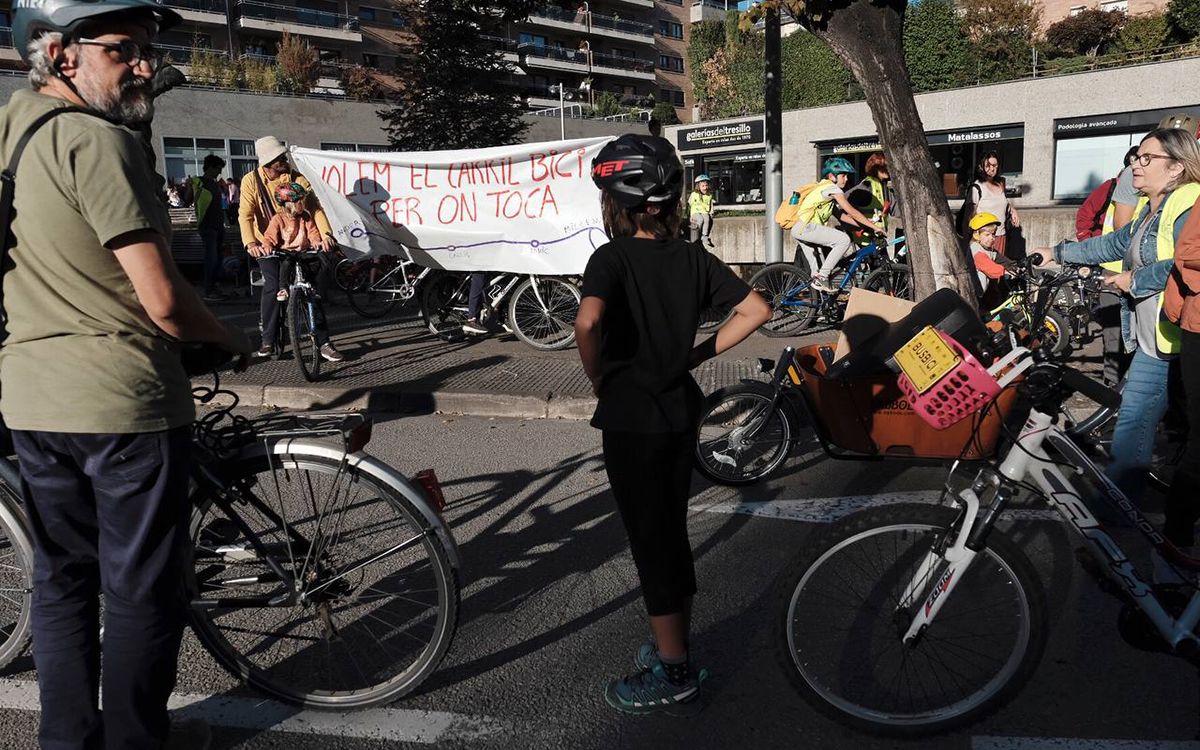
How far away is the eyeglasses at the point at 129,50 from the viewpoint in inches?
84.0

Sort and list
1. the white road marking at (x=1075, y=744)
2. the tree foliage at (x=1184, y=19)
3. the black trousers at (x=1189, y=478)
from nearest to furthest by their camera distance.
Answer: the white road marking at (x=1075, y=744), the black trousers at (x=1189, y=478), the tree foliage at (x=1184, y=19)

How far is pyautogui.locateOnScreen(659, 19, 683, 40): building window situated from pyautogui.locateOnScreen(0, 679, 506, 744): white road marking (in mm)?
78017

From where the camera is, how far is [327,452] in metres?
2.71

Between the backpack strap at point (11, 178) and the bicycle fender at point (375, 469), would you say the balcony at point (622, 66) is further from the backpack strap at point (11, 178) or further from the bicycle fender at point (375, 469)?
the backpack strap at point (11, 178)

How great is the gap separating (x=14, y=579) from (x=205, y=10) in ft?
177

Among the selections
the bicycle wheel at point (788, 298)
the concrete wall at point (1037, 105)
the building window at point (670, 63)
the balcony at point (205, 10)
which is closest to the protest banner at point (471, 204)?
the bicycle wheel at point (788, 298)

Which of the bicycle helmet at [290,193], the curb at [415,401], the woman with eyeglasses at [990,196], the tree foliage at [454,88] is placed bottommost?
the curb at [415,401]

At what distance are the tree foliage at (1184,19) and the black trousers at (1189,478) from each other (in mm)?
39994

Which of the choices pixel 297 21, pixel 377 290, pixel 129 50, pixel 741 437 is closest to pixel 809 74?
pixel 297 21

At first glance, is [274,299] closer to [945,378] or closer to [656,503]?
[656,503]

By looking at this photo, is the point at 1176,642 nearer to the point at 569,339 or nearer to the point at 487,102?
the point at 569,339

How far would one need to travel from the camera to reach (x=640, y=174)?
253 centimetres

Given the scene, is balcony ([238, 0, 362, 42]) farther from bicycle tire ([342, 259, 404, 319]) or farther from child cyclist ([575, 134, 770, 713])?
child cyclist ([575, 134, 770, 713])

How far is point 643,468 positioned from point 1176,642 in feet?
5.10
